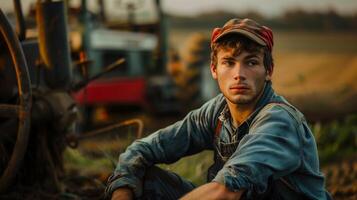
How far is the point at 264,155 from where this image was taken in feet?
8.63

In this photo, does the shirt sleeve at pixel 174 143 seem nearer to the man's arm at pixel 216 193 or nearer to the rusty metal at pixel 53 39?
the man's arm at pixel 216 193

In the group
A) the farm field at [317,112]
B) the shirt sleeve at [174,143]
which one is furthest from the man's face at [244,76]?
the farm field at [317,112]

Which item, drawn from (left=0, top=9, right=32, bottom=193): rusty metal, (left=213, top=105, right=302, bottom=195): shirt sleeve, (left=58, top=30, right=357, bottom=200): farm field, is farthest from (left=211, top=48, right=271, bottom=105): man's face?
(left=58, top=30, right=357, bottom=200): farm field

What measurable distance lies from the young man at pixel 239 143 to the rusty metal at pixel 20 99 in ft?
2.19

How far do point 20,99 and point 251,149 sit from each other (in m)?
1.44

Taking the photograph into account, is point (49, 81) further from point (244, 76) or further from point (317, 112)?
point (317, 112)

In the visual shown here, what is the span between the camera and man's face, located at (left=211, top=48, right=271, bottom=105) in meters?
2.84

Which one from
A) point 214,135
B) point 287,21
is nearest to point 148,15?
point 214,135

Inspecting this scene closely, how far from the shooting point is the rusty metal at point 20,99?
11.6ft

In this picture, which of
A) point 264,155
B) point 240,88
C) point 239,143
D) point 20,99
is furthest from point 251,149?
point 20,99

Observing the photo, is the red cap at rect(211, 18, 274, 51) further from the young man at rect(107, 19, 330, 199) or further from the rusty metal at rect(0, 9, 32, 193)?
the rusty metal at rect(0, 9, 32, 193)

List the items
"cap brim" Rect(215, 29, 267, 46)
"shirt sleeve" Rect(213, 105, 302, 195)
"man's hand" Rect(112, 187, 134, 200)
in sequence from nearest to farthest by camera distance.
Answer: "shirt sleeve" Rect(213, 105, 302, 195) < "cap brim" Rect(215, 29, 267, 46) < "man's hand" Rect(112, 187, 134, 200)

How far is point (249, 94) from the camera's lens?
9.34 ft

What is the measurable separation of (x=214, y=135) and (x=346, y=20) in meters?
21.2
